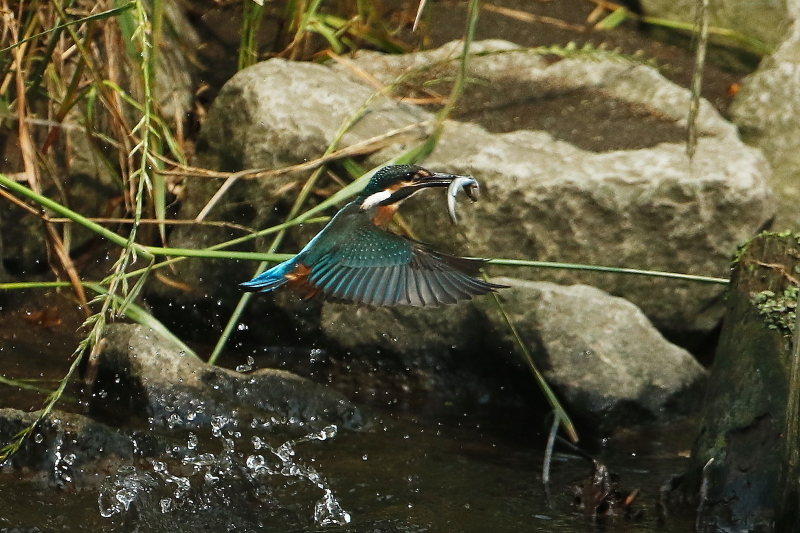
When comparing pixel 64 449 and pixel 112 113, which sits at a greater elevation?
pixel 112 113

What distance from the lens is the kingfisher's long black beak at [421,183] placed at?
10.6 ft

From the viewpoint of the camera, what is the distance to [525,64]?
207 inches

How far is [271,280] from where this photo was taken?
3176mm

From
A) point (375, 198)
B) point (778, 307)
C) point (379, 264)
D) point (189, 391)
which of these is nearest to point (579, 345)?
point (778, 307)

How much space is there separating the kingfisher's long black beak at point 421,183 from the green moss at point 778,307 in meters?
1.00

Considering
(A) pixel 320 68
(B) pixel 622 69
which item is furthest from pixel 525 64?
(A) pixel 320 68

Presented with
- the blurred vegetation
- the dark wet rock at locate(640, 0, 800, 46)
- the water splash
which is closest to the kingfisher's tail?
the blurred vegetation

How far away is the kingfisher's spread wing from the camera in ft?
9.16

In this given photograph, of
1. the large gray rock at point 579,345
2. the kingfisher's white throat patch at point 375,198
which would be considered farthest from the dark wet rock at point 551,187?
the kingfisher's white throat patch at point 375,198

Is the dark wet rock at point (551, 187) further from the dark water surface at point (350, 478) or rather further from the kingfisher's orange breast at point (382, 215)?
the kingfisher's orange breast at point (382, 215)

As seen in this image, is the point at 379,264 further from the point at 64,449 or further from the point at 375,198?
the point at 64,449

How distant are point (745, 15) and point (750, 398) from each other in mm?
3468

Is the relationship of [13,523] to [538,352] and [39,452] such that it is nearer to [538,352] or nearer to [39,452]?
[39,452]

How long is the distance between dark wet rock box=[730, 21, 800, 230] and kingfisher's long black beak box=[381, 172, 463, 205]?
7.41 ft
